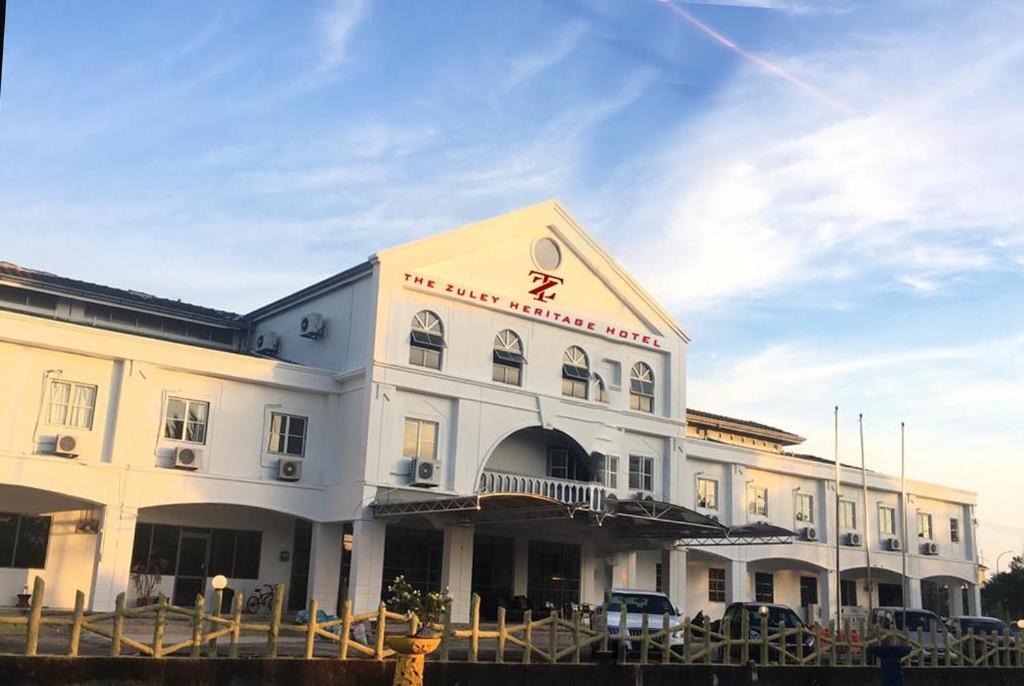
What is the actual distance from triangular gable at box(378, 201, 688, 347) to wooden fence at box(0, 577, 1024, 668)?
33.4ft

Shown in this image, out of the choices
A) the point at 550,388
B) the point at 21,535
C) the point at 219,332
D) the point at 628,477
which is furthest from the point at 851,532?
the point at 21,535

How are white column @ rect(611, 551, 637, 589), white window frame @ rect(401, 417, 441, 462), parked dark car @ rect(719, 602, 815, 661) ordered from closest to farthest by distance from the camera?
1. parked dark car @ rect(719, 602, 815, 661)
2. white window frame @ rect(401, 417, 441, 462)
3. white column @ rect(611, 551, 637, 589)

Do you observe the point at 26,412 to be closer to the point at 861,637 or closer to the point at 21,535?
the point at 21,535

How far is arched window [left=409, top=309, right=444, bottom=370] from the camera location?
1204 inches

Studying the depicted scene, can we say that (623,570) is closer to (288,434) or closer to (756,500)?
(756,500)

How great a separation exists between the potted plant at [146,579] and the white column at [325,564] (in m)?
4.22

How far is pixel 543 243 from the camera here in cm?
3412

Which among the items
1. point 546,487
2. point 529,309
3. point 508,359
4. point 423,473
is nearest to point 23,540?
point 423,473

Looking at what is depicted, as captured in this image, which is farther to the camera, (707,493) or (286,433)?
(707,493)

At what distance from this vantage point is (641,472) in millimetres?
35594

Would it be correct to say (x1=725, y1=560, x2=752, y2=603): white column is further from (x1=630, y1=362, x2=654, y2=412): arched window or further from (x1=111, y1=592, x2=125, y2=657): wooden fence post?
(x1=111, y1=592, x2=125, y2=657): wooden fence post

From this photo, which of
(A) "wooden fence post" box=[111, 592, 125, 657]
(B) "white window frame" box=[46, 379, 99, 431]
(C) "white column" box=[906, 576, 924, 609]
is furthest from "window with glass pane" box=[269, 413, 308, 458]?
(C) "white column" box=[906, 576, 924, 609]

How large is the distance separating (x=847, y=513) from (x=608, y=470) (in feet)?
50.6

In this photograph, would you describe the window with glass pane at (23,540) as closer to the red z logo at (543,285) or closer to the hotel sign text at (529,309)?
the hotel sign text at (529,309)
